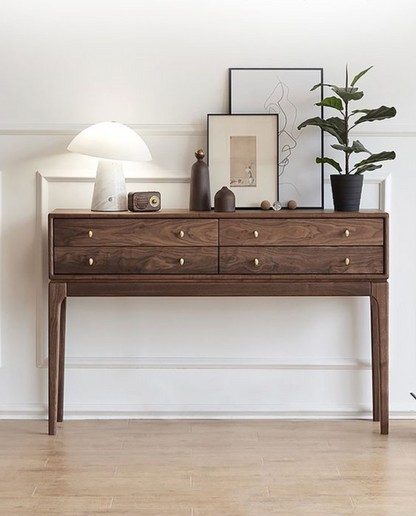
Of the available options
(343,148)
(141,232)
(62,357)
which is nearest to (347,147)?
(343,148)

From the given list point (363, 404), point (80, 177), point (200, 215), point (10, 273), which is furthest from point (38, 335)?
point (363, 404)

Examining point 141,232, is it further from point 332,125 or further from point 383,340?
point 383,340

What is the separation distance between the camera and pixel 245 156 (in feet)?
11.5

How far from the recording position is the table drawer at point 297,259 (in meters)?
3.20

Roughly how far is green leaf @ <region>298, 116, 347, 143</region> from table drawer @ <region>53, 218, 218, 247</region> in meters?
0.57

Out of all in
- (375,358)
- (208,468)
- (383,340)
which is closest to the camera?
(208,468)

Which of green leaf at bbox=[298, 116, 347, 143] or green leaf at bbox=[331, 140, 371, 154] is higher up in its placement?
green leaf at bbox=[298, 116, 347, 143]

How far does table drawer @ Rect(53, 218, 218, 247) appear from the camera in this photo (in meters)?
3.19

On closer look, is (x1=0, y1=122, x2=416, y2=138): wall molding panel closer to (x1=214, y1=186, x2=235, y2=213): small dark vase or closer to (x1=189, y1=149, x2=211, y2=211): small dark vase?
(x1=189, y1=149, x2=211, y2=211): small dark vase

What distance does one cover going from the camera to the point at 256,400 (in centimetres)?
360

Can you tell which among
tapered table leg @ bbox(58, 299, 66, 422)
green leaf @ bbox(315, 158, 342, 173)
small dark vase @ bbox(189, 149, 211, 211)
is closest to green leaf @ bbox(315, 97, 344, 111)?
green leaf @ bbox(315, 158, 342, 173)

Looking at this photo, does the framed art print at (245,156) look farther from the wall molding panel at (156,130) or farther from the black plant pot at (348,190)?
the black plant pot at (348,190)

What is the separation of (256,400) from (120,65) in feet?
5.17

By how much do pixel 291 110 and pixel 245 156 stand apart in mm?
283
